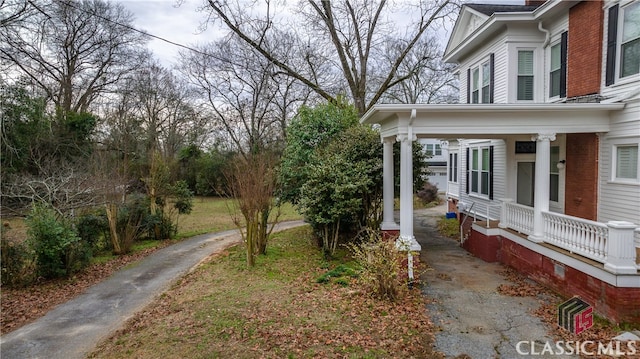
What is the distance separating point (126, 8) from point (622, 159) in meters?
26.4

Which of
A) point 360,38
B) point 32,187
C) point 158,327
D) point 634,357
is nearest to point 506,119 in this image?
point 634,357

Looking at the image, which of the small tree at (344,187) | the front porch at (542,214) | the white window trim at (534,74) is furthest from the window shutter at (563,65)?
the small tree at (344,187)

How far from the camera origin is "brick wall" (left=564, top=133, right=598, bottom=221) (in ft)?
27.6

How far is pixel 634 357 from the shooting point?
16.4 feet

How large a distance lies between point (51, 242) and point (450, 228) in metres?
13.7

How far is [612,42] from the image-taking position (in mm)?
7762

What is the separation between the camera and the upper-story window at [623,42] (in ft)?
24.0

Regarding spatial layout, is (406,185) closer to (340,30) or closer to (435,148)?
(340,30)

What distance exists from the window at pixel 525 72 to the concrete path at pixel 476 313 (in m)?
5.18

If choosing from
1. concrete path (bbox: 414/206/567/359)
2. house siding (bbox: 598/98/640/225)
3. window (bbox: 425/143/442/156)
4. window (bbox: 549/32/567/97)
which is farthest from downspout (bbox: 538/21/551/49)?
window (bbox: 425/143/442/156)

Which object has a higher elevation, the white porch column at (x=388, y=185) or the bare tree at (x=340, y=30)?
the bare tree at (x=340, y=30)

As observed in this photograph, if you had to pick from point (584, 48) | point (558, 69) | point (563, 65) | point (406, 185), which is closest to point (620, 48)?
point (584, 48)

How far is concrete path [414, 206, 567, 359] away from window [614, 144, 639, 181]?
10.7 ft

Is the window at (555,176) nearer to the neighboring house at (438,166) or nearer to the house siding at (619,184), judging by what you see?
the house siding at (619,184)
